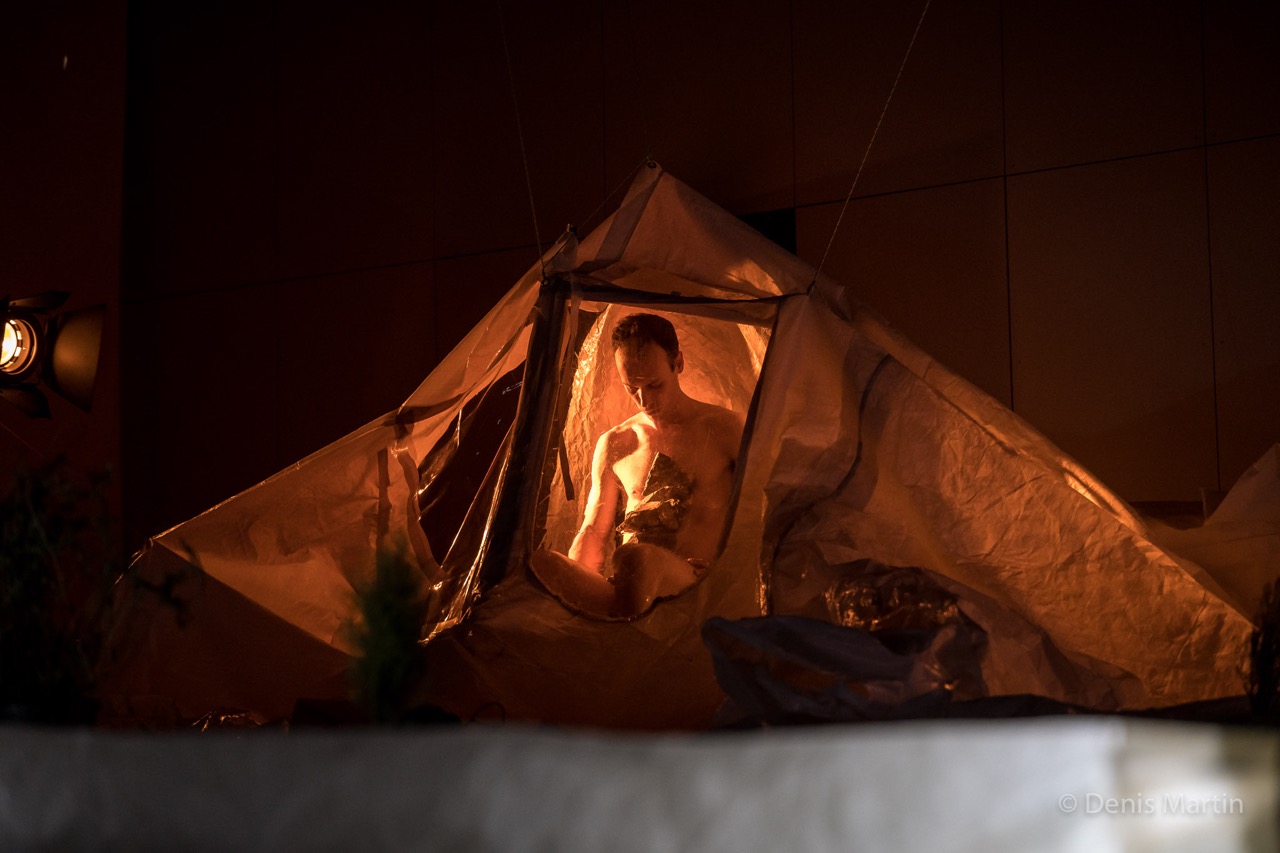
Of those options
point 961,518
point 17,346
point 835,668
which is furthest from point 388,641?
point 17,346

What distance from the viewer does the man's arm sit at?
2820mm

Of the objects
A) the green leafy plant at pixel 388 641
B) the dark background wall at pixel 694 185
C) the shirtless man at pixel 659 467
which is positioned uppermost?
the dark background wall at pixel 694 185

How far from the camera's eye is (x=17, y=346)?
11.0 ft

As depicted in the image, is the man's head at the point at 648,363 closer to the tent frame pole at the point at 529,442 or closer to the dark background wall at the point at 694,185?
the tent frame pole at the point at 529,442

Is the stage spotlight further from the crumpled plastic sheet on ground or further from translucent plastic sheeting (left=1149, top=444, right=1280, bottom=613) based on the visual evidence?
translucent plastic sheeting (left=1149, top=444, right=1280, bottom=613)

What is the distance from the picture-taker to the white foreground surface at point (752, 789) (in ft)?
3.55

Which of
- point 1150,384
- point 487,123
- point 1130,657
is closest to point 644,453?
point 1130,657

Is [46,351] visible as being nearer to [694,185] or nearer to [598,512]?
[598,512]

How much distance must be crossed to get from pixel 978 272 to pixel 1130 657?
1464 millimetres

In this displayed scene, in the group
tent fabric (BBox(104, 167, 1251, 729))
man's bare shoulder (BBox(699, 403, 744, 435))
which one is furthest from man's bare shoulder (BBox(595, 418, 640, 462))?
tent fabric (BBox(104, 167, 1251, 729))

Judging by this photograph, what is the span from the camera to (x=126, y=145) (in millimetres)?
4988

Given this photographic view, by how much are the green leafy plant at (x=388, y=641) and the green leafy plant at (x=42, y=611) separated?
37cm

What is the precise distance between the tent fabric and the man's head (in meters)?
0.24

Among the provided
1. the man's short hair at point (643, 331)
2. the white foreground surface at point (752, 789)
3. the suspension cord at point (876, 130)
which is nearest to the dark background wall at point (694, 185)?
the suspension cord at point (876, 130)
